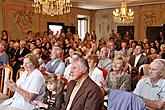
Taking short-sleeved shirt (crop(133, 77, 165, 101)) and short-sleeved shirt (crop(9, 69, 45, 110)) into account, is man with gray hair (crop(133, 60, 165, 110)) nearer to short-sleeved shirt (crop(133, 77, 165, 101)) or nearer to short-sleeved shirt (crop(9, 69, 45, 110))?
short-sleeved shirt (crop(133, 77, 165, 101))

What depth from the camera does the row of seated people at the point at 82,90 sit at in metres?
2.29

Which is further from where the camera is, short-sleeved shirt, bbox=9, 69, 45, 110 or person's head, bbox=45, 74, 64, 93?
short-sleeved shirt, bbox=9, 69, 45, 110

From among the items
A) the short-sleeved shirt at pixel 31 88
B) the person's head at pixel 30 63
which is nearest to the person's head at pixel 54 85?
the short-sleeved shirt at pixel 31 88

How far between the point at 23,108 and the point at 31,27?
29.4ft

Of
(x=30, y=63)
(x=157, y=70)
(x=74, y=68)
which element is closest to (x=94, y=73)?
(x=30, y=63)

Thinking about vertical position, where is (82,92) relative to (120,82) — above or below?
above

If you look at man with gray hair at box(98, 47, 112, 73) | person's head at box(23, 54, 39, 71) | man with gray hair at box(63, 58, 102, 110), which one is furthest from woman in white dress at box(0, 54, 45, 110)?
man with gray hair at box(98, 47, 112, 73)

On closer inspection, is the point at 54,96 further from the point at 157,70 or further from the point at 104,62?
the point at 104,62

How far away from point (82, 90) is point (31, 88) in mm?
1081

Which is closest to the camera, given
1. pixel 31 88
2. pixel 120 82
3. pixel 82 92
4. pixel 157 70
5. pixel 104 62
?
pixel 82 92

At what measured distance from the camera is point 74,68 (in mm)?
2393

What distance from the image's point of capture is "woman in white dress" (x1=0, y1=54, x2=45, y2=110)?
10.4 ft

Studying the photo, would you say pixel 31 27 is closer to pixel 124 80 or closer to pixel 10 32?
pixel 10 32

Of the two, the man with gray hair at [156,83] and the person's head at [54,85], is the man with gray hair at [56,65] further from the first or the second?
the man with gray hair at [156,83]
